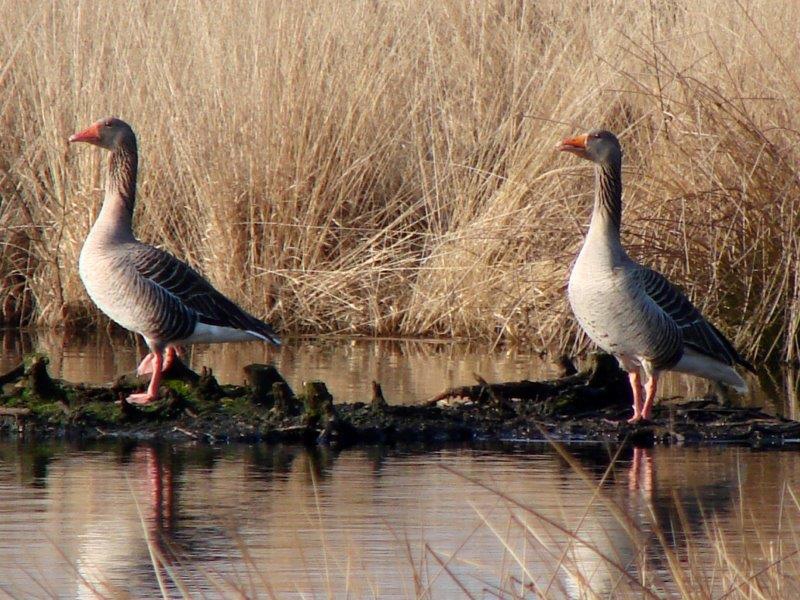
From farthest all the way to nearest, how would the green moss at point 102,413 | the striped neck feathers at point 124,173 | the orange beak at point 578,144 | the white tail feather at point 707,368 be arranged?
the striped neck feathers at point 124,173
the orange beak at point 578,144
the white tail feather at point 707,368
the green moss at point 102,413

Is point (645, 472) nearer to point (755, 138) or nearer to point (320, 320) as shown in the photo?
point (755, 138)

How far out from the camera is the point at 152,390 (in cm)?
939

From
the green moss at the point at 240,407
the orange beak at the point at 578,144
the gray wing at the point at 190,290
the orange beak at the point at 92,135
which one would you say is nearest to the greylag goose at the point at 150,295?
the gray wing at the point at 190,290

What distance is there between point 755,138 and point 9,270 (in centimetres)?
692

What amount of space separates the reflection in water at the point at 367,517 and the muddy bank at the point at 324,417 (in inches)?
10.4

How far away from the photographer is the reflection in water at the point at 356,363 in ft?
35.8

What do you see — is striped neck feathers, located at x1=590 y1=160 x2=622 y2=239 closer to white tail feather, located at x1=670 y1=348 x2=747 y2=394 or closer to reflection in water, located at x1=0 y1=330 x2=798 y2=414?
white tail feather, located at x1=670 y1=348 x2=747 y2=394

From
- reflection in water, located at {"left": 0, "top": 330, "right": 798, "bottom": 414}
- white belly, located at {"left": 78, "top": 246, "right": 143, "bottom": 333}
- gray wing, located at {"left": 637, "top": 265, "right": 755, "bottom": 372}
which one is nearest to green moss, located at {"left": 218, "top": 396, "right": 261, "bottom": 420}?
white belly, located at {"left": 78, "top": 246, "right": 143, "bottom": 333}

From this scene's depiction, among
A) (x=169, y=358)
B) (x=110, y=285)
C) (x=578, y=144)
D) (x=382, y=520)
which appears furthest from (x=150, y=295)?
(x=382, y=520)

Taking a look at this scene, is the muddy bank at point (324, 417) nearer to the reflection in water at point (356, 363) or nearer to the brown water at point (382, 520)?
the brown water at point (382, 520)

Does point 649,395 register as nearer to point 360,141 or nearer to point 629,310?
point 629,310

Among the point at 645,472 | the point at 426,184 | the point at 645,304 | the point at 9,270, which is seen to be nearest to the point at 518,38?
the point at 426,184

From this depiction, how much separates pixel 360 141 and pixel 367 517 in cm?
823

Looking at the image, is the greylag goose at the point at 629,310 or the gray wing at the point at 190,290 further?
the gray wing at the point at 190,290
